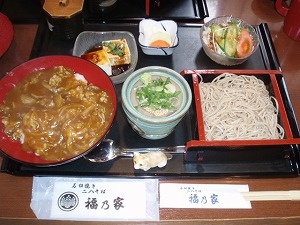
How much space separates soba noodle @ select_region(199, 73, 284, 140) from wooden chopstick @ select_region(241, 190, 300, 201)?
1.16ft

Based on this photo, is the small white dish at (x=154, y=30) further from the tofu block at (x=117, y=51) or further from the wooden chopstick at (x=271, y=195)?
the wooden chopstick at (x=271, y=195)

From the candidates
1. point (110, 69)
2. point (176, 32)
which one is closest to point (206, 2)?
point (176, 32)

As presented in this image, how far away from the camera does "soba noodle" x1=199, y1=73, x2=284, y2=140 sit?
1.92 meters

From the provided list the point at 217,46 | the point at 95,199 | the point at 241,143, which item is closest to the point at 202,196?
the point at 241,143

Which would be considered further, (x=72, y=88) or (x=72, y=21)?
(x=72, y=21)

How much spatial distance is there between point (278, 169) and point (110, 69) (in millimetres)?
1345

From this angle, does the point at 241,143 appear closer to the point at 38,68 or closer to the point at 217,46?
the point at 217,46

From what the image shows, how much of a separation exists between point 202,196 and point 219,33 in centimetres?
129

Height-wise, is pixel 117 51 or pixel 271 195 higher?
pixel 117 51

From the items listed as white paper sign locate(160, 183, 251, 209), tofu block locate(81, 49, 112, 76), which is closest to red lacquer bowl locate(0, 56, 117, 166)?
tofu block locate(81, 49, 112, 76)

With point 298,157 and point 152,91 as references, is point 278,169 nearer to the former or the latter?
point 298,157

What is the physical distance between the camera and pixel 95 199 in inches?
66.5

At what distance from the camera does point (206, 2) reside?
2771 millimetres

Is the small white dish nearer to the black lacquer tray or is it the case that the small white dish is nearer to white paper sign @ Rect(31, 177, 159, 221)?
the black lacquer tray
